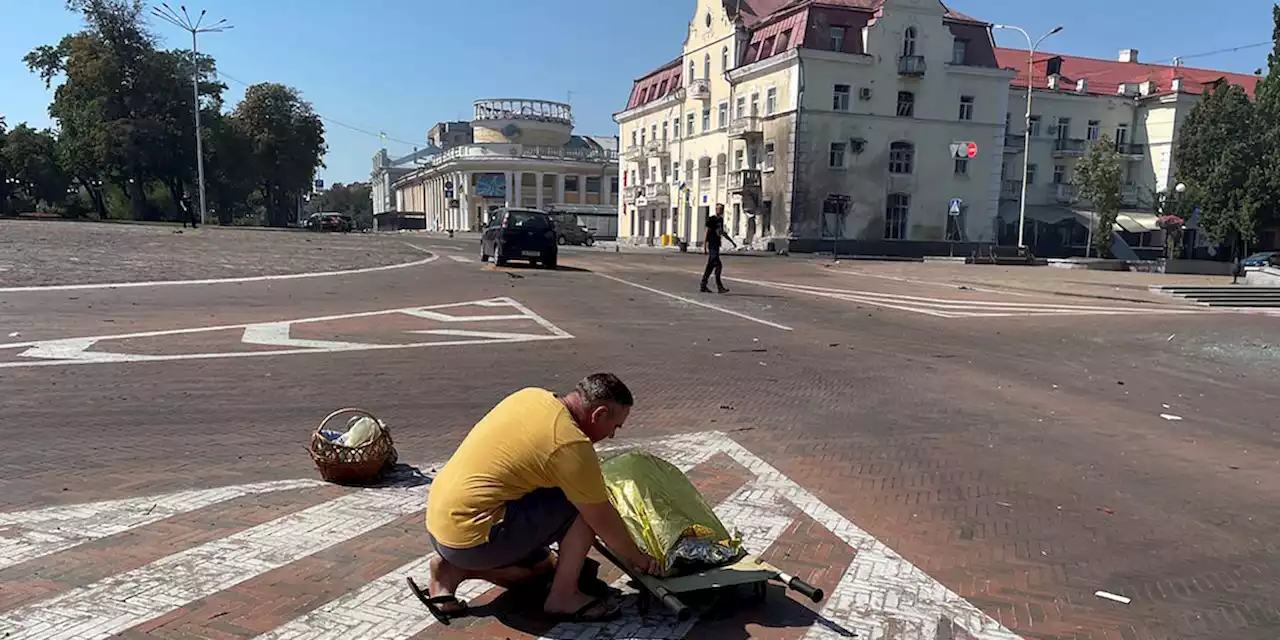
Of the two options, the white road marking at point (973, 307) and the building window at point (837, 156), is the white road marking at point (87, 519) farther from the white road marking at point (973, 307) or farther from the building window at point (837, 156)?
the building window at point (837, 156)

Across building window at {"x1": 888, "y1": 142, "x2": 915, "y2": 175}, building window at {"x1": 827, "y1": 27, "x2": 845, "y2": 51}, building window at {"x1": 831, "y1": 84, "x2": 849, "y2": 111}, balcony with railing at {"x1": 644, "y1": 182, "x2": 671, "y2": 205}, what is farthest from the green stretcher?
balcony with railing at {"x1": 644, "y1": 182, "x2": 671, "y2": 205}

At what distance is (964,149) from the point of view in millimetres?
46656

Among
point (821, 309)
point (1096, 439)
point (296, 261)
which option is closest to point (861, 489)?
point (1096, 439)

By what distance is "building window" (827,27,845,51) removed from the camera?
45.2m

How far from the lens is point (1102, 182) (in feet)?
140

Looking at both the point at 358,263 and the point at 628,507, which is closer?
the point at 628,507

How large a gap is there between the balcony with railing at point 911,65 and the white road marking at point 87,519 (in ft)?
155

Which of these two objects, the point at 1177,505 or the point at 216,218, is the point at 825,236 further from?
the point at 216,218

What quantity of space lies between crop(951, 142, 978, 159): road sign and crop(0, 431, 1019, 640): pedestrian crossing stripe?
45.6 meters

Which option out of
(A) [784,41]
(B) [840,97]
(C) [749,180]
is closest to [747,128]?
(C) [749,180]

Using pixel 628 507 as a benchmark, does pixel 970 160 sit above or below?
above

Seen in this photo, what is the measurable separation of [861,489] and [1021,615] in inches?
71.8

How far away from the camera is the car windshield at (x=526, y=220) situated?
25.2 meters

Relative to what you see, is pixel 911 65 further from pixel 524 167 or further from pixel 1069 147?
pixel 524 167
